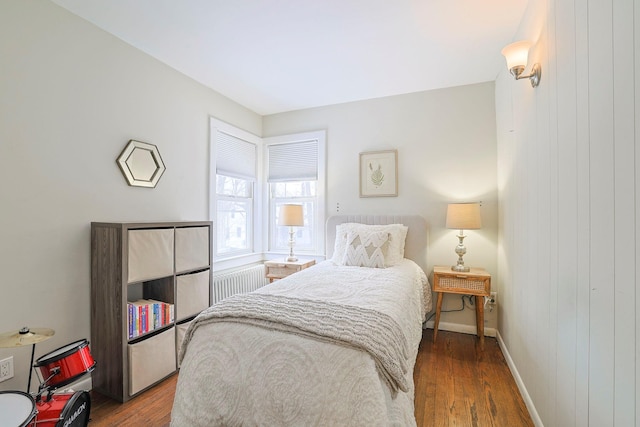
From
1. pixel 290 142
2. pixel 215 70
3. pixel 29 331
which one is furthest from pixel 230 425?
pixel 290 142

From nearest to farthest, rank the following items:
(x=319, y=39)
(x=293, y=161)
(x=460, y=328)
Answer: (x=319, y=39) < (x=460, y=328) < (x=293, y=161)

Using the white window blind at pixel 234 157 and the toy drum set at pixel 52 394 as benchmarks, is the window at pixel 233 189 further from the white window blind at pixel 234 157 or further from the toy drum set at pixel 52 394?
the toy drum set at pixel 52 394

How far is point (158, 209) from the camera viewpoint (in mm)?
2525

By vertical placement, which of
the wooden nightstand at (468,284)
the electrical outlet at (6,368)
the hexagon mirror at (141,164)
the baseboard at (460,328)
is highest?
the hexagon mirror at (141,164)

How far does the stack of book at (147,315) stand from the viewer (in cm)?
197

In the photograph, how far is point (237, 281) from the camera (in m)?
3.24

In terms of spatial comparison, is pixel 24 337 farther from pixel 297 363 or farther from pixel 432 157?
pixel 432 157

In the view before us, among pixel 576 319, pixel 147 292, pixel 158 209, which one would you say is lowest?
pixel 147 292

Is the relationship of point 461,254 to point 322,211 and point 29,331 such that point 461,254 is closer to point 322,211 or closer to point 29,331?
point 322,211

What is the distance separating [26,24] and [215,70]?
4.23 feet

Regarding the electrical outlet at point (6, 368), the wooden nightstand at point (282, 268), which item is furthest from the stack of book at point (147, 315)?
the wooden nightstand at point (282, 268)

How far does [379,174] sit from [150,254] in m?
2.48

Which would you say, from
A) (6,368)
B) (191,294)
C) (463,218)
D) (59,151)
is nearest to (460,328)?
(463,218)

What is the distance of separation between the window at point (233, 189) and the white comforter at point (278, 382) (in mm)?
1992
